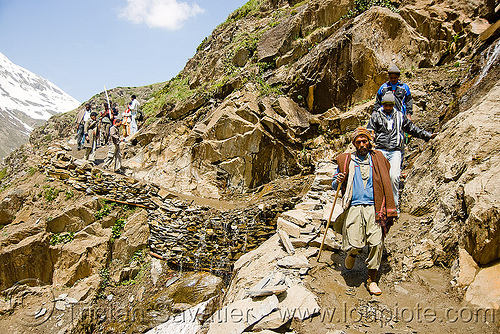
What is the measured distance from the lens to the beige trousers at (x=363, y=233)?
3.08m

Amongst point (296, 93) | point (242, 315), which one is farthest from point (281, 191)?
point (242, 315)

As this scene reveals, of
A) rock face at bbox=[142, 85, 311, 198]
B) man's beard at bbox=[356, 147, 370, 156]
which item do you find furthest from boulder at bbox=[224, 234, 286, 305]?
rock face at bbox=[142, 85, 311, 198]

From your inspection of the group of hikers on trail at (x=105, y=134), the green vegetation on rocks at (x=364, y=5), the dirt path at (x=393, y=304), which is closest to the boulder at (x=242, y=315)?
the dirt path at (x=393, y=304)

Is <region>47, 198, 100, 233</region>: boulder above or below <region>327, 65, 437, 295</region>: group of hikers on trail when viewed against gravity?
below

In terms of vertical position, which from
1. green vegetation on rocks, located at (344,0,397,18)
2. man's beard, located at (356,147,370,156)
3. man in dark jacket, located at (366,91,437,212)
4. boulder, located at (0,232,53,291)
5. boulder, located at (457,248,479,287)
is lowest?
boulder, located at (0,232,53,291)

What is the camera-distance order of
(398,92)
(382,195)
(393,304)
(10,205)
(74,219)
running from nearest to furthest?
(393,304), (382,195), (398,92), (74,219), (10,205)

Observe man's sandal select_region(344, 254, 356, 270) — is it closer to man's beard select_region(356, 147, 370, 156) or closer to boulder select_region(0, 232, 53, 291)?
man's beard select_region(356, 147, 370, 156)

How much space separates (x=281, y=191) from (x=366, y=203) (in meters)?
5.74

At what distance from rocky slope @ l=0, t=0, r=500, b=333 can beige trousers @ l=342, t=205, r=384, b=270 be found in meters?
0.48

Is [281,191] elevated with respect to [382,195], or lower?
lower

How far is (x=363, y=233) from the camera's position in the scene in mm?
3211

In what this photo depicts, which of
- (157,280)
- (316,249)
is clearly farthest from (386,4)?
(157,280)

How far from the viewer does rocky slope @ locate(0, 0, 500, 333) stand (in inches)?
121

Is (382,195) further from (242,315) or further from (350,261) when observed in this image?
(242,315)
